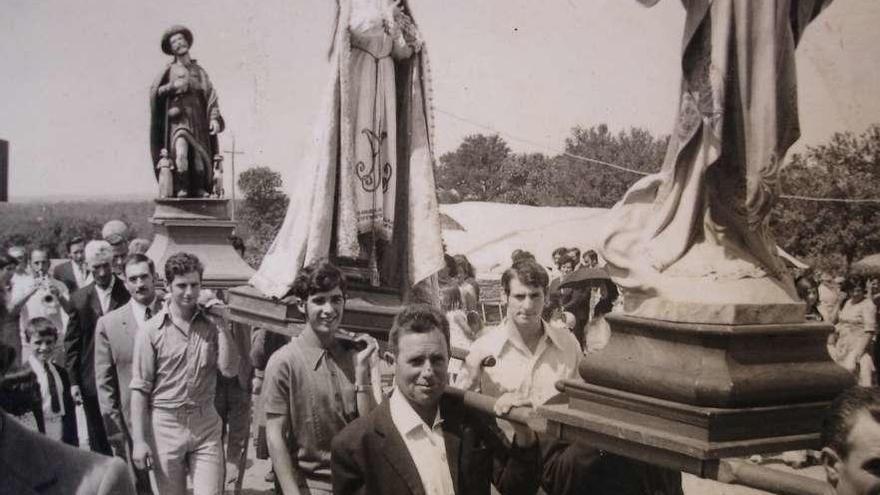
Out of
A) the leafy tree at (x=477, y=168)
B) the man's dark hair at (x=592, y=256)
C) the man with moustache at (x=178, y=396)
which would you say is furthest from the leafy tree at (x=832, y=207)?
the leafy tree at (x=477, y=168)

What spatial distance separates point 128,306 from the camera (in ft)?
15.5

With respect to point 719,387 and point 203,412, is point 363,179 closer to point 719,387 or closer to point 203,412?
point 203,412

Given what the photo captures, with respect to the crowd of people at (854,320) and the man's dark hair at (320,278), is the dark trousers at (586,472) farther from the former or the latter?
the crowd of people at (854,320)

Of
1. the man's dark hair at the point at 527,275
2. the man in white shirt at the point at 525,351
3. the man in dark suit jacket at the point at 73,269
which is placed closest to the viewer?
the man in white shirt at the point at 525,351

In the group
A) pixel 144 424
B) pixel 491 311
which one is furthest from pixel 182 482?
pixel 491 311

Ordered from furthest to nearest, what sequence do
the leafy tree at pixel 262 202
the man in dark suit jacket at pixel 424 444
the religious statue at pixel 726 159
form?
the leafy tree at pixel 262 202 < the man in dark suit jacket at pixel 424 444 < the religious statue at pixel 726 159

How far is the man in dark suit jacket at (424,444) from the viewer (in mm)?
2447

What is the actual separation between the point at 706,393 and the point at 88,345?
4316mm

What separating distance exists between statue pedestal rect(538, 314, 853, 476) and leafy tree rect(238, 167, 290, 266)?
60.7 ft

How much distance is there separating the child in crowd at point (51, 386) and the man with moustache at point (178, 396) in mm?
1351

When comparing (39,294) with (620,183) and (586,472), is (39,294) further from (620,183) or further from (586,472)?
(620,183)

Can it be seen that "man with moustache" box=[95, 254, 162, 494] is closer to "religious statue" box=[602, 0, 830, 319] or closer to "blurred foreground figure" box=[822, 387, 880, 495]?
"religious statue" box=[602, 0, 830, 319]

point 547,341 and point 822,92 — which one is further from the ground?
point 822,92

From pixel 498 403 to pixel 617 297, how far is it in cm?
464
